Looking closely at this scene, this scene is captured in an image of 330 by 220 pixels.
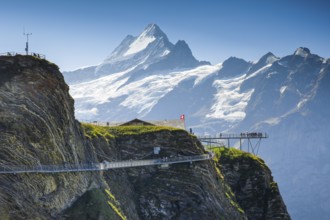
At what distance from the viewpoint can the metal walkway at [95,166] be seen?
12494 cm

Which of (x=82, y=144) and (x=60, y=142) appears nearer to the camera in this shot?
(x=60, y=142)

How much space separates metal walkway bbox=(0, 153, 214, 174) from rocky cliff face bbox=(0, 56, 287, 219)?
0.88 m

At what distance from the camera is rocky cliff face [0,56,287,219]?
12738cm

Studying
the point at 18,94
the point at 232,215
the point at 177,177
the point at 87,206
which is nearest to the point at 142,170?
the point at 177,177

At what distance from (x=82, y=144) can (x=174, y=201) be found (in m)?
29.2

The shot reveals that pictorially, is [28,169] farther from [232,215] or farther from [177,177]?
[232,215]

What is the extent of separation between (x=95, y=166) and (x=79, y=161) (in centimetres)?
559

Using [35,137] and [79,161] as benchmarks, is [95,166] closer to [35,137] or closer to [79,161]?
[79,161]

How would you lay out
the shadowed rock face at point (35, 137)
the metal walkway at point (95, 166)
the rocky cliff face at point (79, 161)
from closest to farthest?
the shadowed rock face at point (35, 137)
the metal walkway at point (95, 166)
the rocky cliff face at point (79, 161)

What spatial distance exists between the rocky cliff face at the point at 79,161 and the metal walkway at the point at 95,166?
88 cm

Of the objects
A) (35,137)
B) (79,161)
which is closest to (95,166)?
(79,161)

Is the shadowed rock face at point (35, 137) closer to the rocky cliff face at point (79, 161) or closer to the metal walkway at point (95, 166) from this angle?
the rocky cliff face at point (79, 161)

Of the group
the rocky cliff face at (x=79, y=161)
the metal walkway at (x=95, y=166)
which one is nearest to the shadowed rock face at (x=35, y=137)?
the rocky cliff face at (x=79, y=161)

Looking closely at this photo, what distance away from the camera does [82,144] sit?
153000 millimetres
